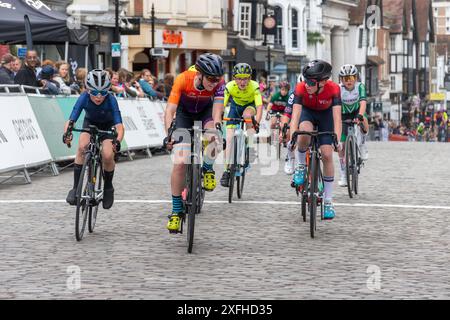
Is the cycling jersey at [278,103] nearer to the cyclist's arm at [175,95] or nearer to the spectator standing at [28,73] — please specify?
the spectator standing at [28,73]

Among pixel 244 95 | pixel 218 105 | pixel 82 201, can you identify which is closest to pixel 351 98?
pixel 244 95

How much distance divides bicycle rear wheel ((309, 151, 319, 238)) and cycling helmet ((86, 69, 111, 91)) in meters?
2.20

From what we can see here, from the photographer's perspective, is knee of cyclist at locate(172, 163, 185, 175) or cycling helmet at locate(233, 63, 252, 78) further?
cycling helmet at locate(233, 63, 252, 78)

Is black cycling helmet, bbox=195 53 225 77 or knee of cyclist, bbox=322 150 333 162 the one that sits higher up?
black cycling helmet, bbox=195 53 225 77

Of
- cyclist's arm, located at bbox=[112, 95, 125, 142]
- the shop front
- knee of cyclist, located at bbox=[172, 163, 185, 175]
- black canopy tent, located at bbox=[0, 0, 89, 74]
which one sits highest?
the shop front

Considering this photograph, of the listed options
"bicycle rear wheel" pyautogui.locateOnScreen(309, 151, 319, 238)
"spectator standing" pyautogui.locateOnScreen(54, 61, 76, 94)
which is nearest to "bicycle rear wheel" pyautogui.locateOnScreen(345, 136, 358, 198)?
"bicycle rear wheel" pyautogui.locateOnScreen(309, 151, 319, 238)

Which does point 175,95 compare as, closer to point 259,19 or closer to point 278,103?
point 278,103

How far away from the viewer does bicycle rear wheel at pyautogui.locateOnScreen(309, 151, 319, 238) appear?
12.6 metres

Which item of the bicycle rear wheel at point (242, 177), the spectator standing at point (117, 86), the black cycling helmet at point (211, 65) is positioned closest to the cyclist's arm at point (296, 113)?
the black cycling helmet at point (211, 65)

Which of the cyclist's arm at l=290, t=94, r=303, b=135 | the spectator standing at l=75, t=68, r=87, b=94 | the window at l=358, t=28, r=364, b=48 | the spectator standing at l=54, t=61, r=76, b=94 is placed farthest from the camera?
the window at l=358, t=28, r=364, b=48

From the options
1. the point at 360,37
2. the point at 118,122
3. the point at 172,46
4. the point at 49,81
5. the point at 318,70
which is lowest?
the point at 118,122

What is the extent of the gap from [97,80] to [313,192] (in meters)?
2.42

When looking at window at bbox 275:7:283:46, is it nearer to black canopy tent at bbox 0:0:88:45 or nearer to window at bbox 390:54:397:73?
window at bbox 390:54:397:73

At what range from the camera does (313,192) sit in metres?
12.8
